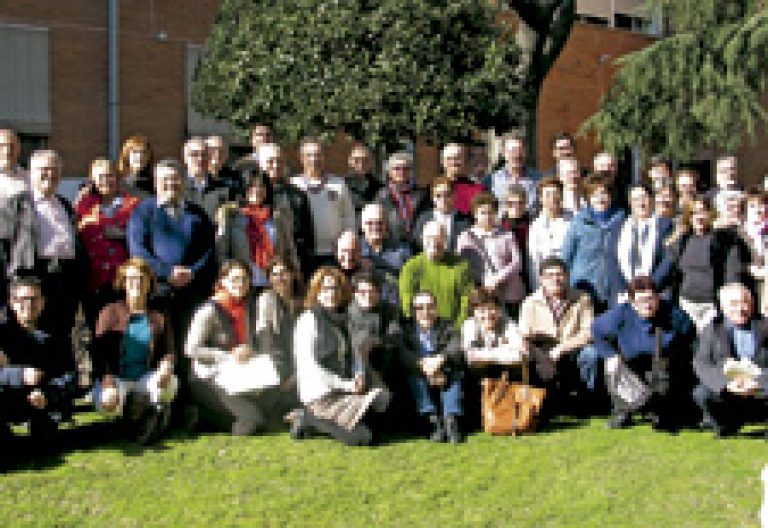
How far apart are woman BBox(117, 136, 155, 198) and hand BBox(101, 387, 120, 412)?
1.64m

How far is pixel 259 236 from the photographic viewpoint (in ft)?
24.9

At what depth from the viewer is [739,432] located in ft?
23.2

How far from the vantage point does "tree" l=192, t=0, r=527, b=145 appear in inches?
523

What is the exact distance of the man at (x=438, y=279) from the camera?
7.57m

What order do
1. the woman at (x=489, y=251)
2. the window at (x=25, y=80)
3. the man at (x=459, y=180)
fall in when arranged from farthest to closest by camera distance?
the window at (x=25, y=80) → the man at (x=459, y=180) → the woman at (x=489, y=251)

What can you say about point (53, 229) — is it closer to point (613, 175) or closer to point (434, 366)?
point (434, 366)

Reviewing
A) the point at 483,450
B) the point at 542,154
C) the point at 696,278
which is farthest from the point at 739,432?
the point at 542,154

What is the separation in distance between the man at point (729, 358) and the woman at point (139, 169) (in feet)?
14.3

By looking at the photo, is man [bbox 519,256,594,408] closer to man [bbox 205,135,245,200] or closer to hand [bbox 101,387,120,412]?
man [bbox 205,135,245,200]

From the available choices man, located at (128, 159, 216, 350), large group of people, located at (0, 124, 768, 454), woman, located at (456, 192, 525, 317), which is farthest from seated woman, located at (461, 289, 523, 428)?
Answer: man, located at (128, 159, 216, 350)

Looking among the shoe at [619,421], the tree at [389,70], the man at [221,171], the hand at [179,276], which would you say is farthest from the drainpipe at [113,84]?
the shoe at [619,421]

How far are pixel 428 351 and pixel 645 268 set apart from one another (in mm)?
1961

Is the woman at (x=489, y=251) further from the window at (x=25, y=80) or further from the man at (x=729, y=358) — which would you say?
the window at (x=25, y=80)

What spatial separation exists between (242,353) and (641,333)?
9.68 feet
